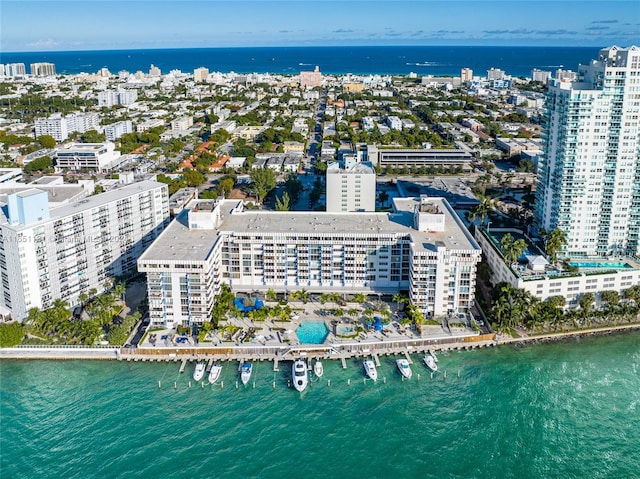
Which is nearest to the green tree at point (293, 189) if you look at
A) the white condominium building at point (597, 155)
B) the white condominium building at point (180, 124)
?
the white condominium building at point (597, 155)

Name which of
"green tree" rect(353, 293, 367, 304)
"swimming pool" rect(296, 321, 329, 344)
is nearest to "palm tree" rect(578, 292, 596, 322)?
"green tree" rect(353, 293, 367, 304)

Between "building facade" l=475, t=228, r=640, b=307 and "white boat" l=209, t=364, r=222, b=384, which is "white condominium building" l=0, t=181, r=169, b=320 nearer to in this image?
"white boat" l=209, t=364, r=222, b=384

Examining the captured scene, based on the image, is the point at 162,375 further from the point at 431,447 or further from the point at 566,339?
the point at 566,339

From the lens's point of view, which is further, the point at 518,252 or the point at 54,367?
the point at 518,252

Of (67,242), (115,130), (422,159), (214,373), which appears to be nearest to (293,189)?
(422,159)

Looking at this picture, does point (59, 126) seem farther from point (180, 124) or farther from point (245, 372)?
point (245, 372)

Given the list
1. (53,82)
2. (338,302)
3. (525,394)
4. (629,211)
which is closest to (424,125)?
(629,211)
